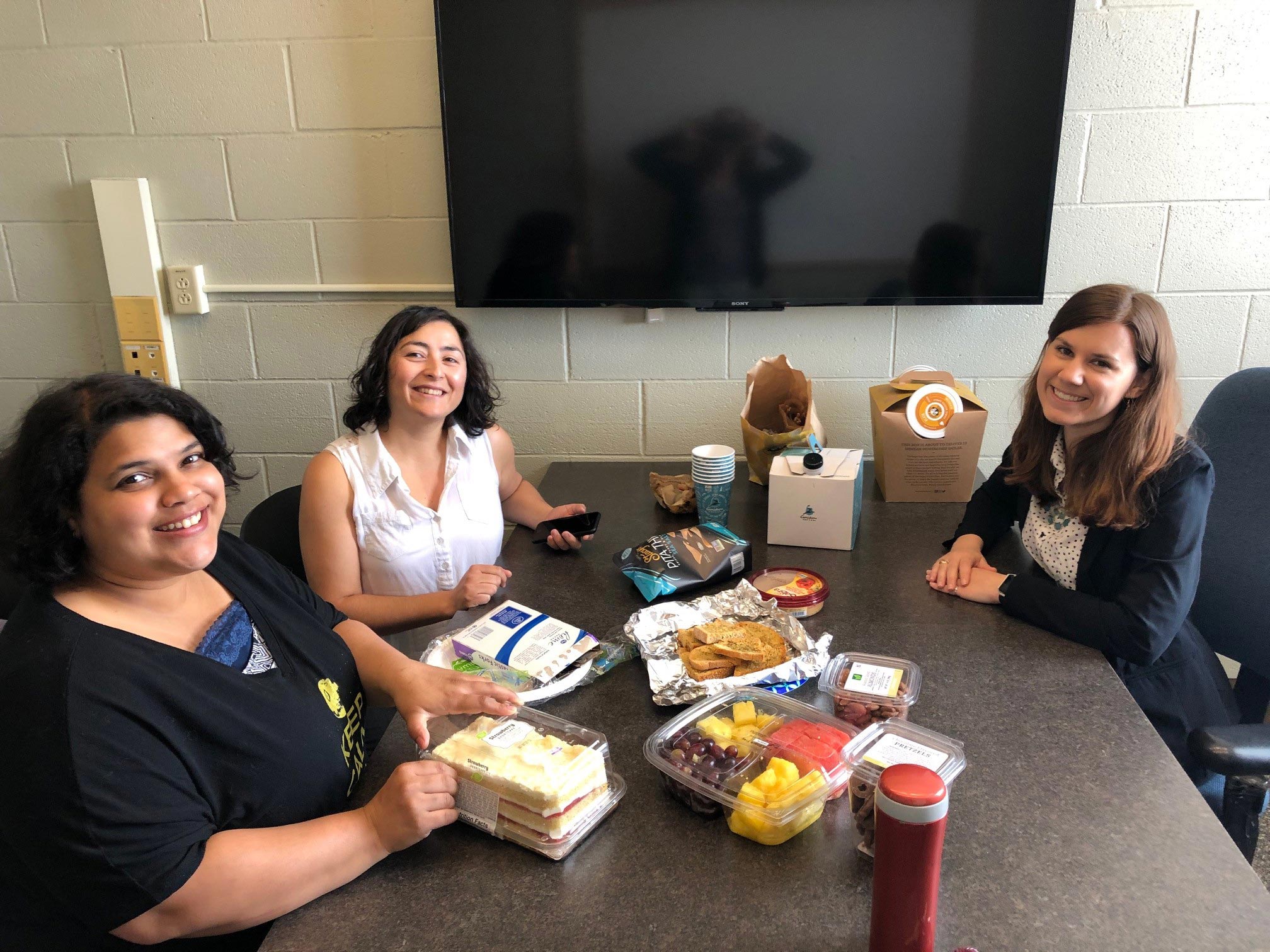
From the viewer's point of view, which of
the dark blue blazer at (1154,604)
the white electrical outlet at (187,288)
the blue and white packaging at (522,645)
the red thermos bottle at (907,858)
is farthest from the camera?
the white electrical outlet at (187,288)

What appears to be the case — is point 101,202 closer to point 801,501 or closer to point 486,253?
point 486,253

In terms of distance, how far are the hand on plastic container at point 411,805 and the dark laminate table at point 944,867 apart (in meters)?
0.04

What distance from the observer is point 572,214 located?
228 centimetres

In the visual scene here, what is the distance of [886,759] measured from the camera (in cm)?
95

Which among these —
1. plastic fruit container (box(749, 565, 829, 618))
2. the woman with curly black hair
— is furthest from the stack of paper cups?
the woman with curly black hair

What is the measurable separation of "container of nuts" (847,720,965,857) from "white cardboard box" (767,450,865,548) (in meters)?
0.74

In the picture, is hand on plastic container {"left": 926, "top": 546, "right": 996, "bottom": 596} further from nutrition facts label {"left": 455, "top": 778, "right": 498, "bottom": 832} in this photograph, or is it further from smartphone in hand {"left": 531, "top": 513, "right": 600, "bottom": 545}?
nutrition facts label {"left": 455, "top": 778, "right": 498, "bottom": 832}

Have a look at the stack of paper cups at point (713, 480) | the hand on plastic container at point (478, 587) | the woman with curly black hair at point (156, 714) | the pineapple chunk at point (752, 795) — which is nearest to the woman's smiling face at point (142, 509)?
the woman with curly black hair at point (156, 714)

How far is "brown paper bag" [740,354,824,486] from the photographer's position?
6.68 ft

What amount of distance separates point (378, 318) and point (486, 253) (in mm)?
370

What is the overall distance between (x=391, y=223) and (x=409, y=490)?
0.93 metres

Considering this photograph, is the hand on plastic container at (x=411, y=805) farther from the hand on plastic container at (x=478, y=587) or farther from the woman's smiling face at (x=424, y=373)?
the woman's smiling face at (x=424, y=373)

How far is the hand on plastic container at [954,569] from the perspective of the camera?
1552 millimetres

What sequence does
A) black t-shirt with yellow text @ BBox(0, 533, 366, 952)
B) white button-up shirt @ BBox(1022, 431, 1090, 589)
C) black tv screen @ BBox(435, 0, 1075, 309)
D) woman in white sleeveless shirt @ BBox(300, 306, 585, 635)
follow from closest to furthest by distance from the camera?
black t-shirt with yellow text @ BBox(0, 533, 366, 952)
white button-up shirt @ BBox(1022, 431, 1090, 589)
woman in white sleeveless shirt @ BBox(300, 306, 585, 635)
black tv screen @ BBox(435, 0, 1075, 309)
